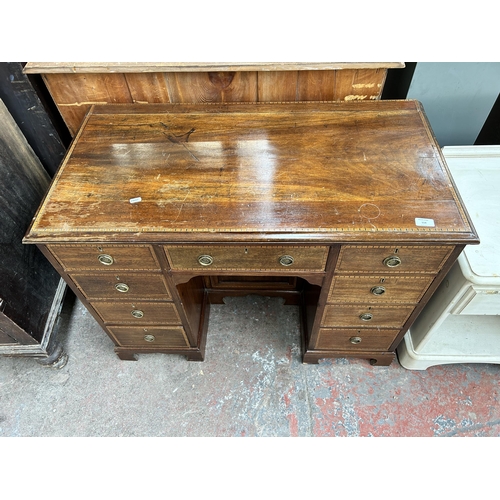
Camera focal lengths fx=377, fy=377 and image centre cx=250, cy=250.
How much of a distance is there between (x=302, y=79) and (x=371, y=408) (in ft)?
4.59

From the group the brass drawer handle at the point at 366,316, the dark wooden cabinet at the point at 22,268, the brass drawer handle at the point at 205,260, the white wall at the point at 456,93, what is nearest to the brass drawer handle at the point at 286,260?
the brass drawer handle at the point at 205,260

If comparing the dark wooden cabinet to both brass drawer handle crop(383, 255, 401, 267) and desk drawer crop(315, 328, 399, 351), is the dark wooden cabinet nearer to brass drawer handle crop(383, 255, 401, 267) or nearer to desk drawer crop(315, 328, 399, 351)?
desk drawer crop(315, 328, 399, 351)

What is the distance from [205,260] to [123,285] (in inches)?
13.6

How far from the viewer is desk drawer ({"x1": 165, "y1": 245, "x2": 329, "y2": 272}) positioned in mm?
1154

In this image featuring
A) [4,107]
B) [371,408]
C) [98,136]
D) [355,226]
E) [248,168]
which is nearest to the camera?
[355,226]

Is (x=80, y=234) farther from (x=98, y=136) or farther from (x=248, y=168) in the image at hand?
(x=248, y=168)

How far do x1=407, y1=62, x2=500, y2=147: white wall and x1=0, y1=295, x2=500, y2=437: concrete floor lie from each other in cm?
109

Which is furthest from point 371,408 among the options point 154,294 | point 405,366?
point 154,294

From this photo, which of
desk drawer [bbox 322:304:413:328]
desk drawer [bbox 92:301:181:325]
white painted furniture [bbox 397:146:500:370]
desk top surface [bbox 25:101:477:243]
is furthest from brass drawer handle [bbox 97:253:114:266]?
white painted furniture [bbox 397:146:500:370]

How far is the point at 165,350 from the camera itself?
1.73 m

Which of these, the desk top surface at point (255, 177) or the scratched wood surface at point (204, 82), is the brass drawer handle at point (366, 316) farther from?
the scratched wood surface at point (204, 82)

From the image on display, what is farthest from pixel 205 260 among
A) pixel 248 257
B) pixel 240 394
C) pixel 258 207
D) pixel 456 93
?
pixel 456 93

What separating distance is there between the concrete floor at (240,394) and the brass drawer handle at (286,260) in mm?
767

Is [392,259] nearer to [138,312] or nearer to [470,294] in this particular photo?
[470,294]
